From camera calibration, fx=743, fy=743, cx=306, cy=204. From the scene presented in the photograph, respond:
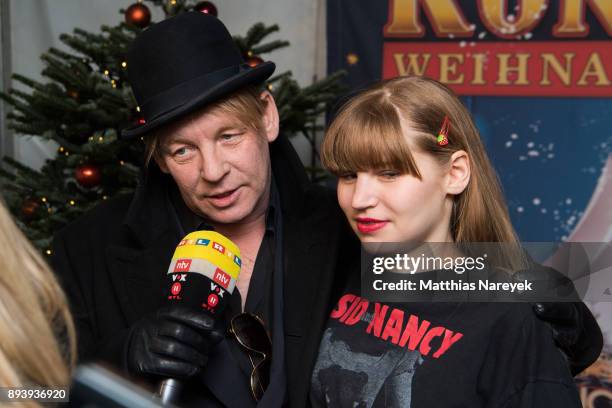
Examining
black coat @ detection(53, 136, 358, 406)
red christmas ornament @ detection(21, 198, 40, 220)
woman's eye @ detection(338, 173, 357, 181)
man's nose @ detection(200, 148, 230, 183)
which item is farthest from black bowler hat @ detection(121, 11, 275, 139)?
red christmas ornament @ detection(21, 198, 40, 220)

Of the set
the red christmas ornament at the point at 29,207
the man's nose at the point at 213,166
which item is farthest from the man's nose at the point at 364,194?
the red christmas ornament at the point at 29,207

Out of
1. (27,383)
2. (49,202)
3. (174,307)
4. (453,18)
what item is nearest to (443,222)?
(174,307)

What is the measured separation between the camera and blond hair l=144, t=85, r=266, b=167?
180 cm

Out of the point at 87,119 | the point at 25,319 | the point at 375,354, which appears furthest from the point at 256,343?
the point at 87,119

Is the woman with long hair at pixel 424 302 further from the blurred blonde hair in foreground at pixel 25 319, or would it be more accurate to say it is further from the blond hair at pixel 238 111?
the blurred blonde hair in foreground at pixel 25 319

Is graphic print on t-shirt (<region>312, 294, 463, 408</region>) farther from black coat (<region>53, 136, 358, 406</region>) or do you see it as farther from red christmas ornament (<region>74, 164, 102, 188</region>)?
red christmas ornament (<region>74, 164, 102, 188</region>)

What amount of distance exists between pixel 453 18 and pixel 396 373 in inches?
104

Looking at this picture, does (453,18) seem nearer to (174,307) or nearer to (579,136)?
(579,136)

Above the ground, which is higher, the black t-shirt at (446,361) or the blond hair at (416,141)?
the blond hair at (416,141)

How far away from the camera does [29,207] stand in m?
3.08

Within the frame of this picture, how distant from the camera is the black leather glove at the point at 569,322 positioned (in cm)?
141

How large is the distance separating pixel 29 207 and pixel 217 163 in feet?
5.33

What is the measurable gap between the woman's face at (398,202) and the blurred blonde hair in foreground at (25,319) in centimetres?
81

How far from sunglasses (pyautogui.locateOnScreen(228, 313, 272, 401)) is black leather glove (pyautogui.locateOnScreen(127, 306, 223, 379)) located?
0.27 m
